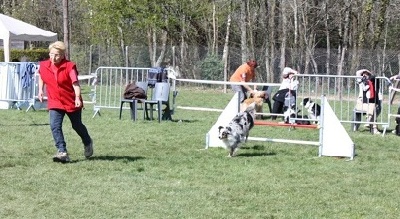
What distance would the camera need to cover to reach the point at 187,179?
10492mm

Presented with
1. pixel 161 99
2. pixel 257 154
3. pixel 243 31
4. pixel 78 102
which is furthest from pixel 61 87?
pixel 243 31

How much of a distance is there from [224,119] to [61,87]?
337 centimetres

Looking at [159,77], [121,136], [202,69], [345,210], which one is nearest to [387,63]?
[202,69]

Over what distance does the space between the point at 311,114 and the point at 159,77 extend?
4.82 meters

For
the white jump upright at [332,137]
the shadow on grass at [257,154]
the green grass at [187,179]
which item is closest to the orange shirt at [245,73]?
the green grass at [187,179]

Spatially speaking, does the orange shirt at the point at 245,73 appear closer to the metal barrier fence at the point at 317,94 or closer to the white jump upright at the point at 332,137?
the metal barrier fence at the point at 317,94

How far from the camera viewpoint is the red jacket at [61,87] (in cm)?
1128

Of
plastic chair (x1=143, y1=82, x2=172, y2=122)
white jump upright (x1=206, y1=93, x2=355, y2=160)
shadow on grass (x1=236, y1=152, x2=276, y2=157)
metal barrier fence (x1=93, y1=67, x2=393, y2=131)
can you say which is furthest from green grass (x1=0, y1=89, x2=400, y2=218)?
plastic chair (x1=143, y1=82, x2=172, y2=122)

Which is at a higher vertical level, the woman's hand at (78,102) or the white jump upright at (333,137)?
the woman's hand at (78,102)

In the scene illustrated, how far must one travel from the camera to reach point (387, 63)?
35.5 meters

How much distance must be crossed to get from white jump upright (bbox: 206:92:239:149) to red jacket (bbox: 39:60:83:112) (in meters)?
3.09

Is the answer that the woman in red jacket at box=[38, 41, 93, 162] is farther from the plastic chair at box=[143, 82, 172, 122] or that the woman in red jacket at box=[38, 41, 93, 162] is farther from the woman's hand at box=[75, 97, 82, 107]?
the plastic chair at box=[143, 82, 172, 122]

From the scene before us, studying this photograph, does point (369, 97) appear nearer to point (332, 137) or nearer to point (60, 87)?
point (332, 137)

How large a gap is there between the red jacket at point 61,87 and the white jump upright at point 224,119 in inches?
122
